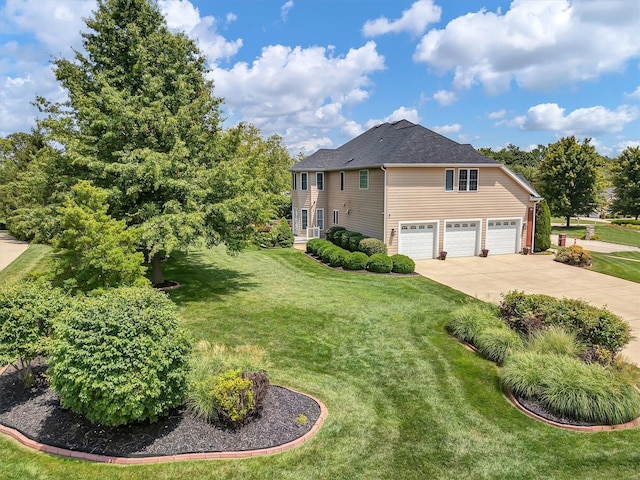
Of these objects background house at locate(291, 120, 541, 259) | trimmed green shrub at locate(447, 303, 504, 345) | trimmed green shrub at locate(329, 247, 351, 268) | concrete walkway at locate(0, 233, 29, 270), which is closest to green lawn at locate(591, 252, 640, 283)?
background house at locate(291, 120, 541, 259)

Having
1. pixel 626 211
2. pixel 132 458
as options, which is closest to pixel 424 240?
pixel 132 458

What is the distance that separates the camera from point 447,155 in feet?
70.5

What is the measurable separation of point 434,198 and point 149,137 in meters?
13.8

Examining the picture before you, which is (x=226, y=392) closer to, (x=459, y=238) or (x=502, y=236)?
(x=459, y=238)

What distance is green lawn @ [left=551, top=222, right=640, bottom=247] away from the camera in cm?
2833

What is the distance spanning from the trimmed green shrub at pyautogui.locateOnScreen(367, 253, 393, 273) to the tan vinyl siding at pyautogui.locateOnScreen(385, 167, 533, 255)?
2.29 meters

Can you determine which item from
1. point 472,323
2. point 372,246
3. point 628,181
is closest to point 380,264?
A: point 372,246

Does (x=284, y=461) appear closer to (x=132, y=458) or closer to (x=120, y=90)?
(x=132, y=458)

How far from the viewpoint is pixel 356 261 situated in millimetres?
18906

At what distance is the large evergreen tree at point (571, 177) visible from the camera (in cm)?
3472

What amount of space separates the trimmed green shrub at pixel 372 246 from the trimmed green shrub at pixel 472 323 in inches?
332

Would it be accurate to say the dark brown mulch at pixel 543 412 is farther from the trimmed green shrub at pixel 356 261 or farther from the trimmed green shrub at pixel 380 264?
the trimmed green shrub at pixel 356 261

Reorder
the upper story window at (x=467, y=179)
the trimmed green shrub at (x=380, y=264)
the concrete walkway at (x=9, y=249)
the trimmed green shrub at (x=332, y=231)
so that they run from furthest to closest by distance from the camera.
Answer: the trimmed green shrub at (x=332, y=231) < the upper story window at (x=467, y=179) < the concrete walkway at (x=9, y=249) < the trimmed green shrub at (x=380, y=264)

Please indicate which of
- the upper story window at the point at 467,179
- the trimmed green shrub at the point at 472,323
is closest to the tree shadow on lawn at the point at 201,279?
the trimmed green shrub at the point at 472,323
